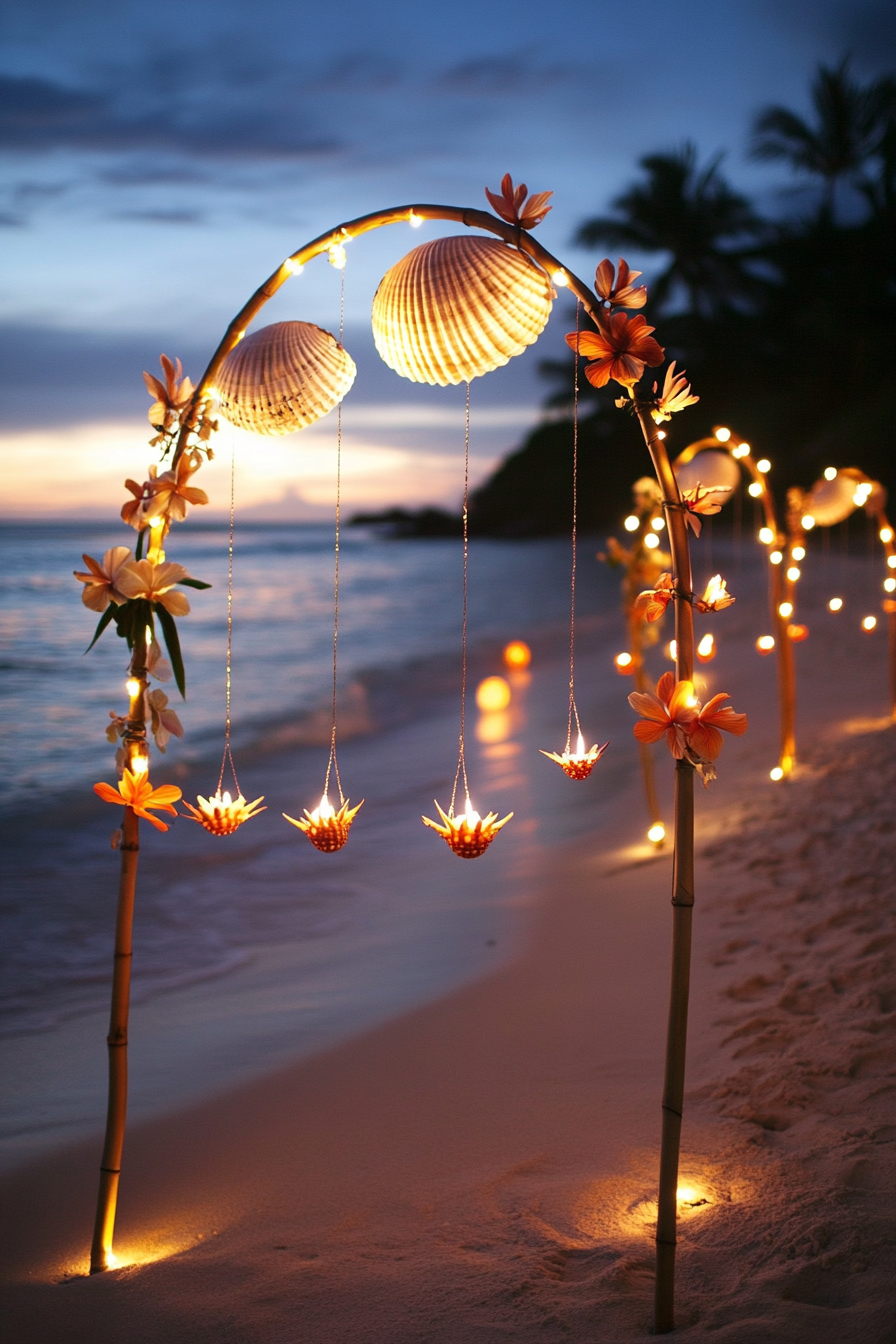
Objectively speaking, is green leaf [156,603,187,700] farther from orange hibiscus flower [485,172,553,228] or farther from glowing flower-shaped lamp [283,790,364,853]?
orange hibiscus flower [485,172,553,228]

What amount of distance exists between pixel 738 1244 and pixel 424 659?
14557 millimetres

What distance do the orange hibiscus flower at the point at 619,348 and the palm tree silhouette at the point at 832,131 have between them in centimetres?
3175

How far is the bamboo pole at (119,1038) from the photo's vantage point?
2.49 meters

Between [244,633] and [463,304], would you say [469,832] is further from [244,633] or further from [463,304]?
[244,633]

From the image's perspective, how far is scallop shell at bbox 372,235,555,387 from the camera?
7.34 feet

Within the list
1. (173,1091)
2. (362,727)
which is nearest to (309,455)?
(173,1091)

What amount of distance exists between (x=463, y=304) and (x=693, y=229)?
33.5 meters

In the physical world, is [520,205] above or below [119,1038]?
above

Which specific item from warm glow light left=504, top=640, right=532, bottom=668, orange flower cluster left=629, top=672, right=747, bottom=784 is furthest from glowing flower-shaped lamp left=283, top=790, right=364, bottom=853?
warm glow light left=504, top=640, right=532, bottom=668

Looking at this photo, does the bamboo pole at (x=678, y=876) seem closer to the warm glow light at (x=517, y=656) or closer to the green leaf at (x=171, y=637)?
the green leaf at (x=171, y=637)

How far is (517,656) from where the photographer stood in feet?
52.1

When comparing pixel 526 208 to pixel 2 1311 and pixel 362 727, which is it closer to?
pixel 2 1311

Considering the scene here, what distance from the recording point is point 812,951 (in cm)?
390

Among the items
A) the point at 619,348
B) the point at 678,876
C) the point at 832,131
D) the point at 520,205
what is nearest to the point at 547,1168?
the point at 678,876
